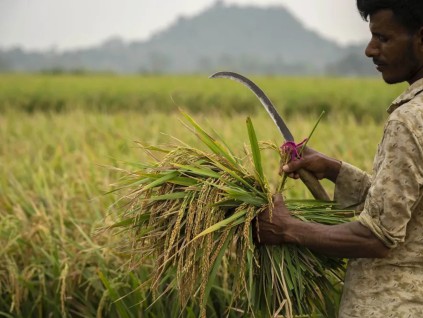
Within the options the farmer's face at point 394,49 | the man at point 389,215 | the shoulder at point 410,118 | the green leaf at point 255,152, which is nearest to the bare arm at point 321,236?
the man at point 389,215

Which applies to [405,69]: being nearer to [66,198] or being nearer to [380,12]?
[380,12]

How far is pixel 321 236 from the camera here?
1668 mm

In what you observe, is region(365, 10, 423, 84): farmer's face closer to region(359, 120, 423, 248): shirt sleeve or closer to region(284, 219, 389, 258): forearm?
region(359, 120, 423, 248): shirt sleeve

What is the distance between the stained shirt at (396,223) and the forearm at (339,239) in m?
0.03

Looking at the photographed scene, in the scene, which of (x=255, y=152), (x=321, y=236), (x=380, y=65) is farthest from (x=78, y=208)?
(x=380, y=65)

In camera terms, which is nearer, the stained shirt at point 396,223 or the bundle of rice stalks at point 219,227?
the stained shirt at point 396,223

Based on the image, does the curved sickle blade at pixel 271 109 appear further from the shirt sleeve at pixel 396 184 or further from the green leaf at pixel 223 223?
the shirt sleeve at pixel 396 184

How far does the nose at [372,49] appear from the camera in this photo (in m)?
1.65

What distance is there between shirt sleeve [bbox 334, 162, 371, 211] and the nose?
405 mm

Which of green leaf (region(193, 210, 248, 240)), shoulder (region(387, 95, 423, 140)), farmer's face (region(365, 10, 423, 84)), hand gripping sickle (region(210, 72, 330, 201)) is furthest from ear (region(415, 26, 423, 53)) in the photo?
green leaf (region(193, 210, 248, 240))

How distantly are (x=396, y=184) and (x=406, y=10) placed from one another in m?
0.40

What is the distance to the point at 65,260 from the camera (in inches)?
116

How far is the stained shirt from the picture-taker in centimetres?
151

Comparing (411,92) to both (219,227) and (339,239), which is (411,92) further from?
(219,227)
